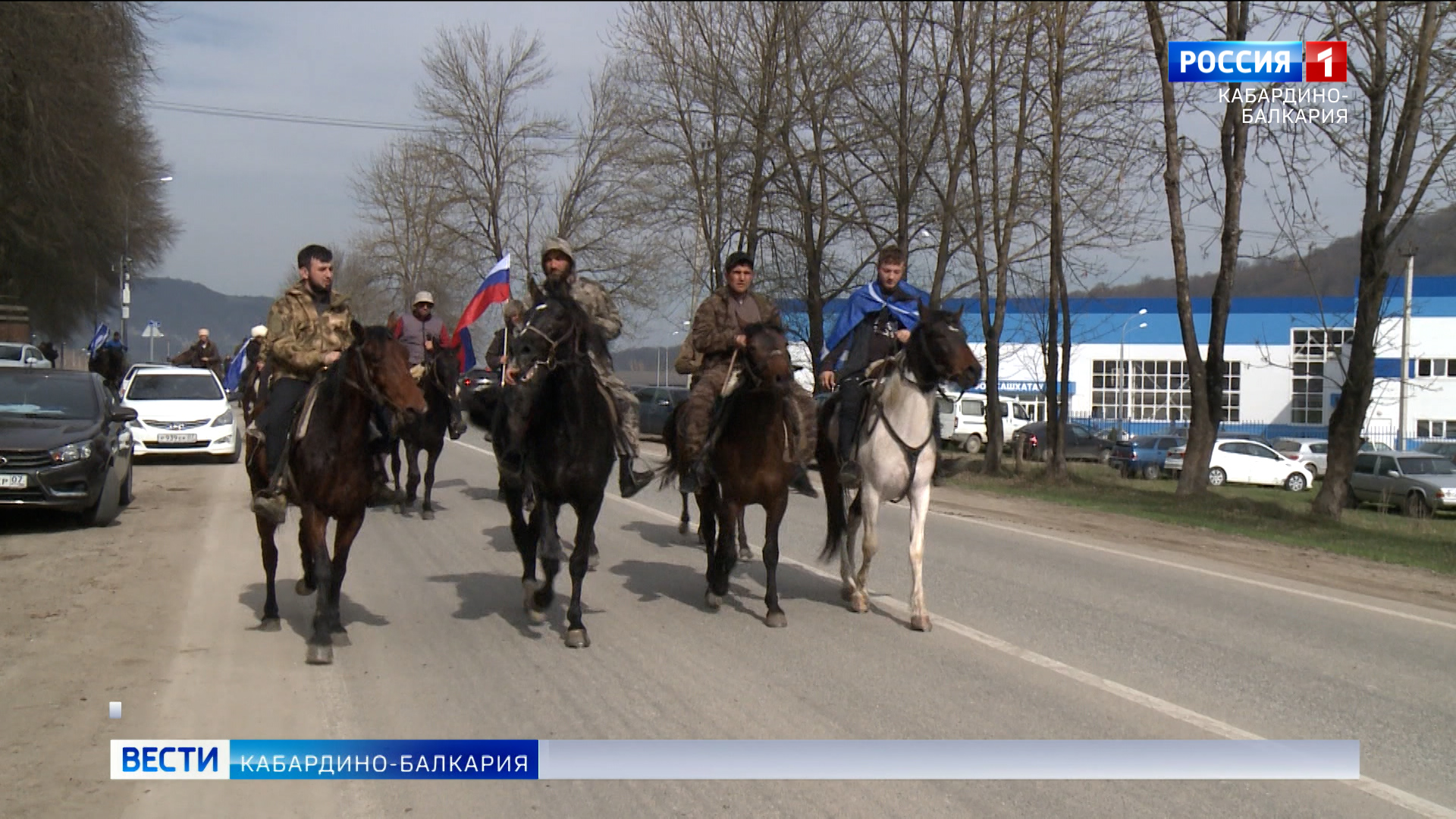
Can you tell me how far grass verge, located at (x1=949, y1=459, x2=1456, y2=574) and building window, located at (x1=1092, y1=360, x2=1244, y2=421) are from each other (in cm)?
3825

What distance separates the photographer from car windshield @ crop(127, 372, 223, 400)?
22.3m

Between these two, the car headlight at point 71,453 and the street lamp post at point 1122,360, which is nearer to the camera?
the car headlight at point 71,453

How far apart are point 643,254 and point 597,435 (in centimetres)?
3300

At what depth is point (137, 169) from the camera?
40594 mm

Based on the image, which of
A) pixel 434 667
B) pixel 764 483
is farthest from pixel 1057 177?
pixel 434 667

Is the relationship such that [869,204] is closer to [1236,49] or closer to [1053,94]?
[1053,94]

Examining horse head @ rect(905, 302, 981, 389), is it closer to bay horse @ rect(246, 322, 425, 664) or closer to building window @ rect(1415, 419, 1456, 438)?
bay horse @ rect(246, 322, 425, 664)

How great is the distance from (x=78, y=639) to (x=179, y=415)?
1484 cm

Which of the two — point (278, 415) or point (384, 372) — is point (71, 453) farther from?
point (384, 372)

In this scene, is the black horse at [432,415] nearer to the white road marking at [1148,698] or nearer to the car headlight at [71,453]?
the car headlight at [71,453]

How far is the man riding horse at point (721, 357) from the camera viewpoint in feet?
29.9

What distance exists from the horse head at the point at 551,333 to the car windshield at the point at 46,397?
28.7 feet

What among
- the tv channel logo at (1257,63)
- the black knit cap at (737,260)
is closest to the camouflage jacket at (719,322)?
the black knit cap at (737,260)

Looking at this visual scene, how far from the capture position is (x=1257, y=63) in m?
19.9
